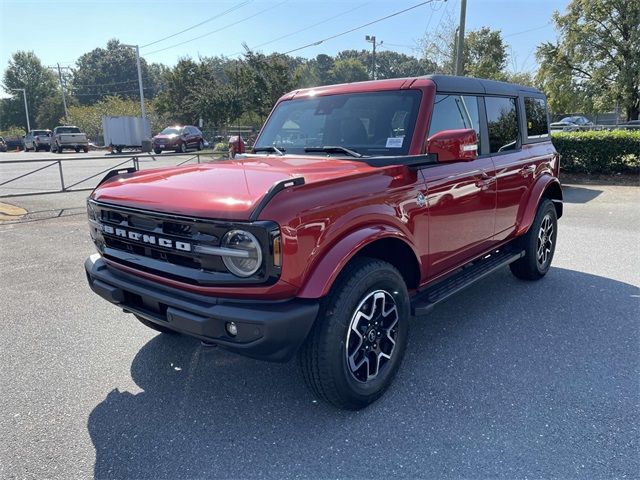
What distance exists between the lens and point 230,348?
240cm

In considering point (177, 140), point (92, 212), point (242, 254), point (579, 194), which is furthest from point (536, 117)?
point (177, 140)

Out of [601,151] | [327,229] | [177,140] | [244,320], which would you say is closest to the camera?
[244,320]

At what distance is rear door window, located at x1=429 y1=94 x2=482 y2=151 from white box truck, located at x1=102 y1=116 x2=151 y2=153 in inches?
1265

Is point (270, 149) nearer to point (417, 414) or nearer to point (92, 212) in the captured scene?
point (92, 212)

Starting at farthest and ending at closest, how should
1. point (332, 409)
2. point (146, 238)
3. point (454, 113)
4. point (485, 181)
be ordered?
1. point (485, 181)
2. point (454, 113)
3. point (332, 409)
4. point (146, 238)

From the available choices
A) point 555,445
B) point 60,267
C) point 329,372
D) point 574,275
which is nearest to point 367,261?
point 329,372

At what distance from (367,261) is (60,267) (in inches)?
186

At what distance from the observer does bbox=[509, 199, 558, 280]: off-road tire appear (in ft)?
15.8

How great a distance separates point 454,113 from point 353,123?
2.73 feet

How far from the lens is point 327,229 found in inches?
98.8

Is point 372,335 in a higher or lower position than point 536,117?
lower

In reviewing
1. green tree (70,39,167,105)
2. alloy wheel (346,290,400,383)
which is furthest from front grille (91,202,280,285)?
green tree (70,39,167,105)

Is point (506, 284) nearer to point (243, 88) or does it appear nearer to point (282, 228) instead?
point (282, 228)

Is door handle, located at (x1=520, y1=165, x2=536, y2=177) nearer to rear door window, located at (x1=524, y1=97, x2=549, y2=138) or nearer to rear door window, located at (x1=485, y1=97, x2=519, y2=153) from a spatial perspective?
rear door window, located at (x1=485, y1=97, x2=519, y2=153)
